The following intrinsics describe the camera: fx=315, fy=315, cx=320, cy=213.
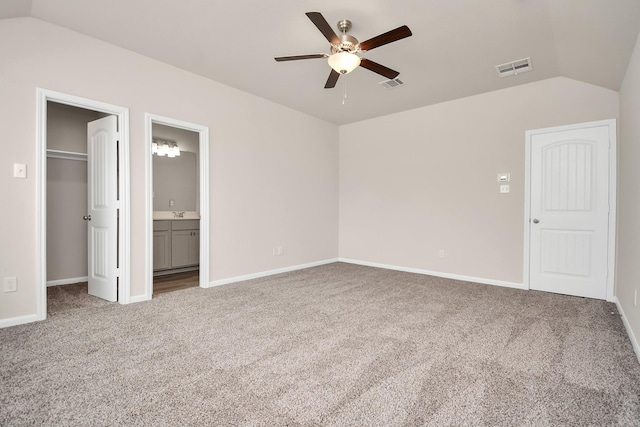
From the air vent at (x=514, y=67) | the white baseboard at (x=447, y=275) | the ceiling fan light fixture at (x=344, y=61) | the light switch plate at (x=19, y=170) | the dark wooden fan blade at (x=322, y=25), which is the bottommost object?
the white baseboard at (x=447, y=275)

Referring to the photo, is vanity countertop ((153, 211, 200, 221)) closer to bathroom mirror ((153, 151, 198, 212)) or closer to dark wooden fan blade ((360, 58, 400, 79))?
bathroom mirror ((153, 151, 198, 212))

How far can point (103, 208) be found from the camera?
146 inches

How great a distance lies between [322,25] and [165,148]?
4341mm

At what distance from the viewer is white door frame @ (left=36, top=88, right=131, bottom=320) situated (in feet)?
9.75

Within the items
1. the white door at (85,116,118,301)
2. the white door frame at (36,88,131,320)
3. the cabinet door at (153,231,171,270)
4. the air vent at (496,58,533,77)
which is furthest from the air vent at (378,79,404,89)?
the cabinet door at (153,231,171,270)

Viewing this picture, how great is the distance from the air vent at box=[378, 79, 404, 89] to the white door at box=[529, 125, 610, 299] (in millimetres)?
1926

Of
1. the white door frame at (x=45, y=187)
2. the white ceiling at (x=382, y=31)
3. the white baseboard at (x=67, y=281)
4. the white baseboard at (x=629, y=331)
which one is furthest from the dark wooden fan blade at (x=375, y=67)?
the white baseboard at (x=67, y=281)

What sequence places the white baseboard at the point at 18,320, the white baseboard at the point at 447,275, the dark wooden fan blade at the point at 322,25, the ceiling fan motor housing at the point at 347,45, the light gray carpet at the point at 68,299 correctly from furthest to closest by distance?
1. the white baseboard at the point at 447,275
2. the light gray carpet at the point at 68,299
3. the white baseboard at the point at 18,320
4. the ceiling fan motor housing at the point at 347,45
5. the dark wooden fan blade at the point at 322,25

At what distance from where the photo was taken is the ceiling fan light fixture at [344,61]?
106 inches

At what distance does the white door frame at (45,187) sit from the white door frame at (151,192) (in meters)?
0.20

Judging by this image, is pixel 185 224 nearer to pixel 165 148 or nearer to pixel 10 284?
pixel 165 148

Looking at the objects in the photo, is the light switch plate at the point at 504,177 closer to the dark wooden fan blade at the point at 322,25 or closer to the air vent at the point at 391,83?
the air vent at the point at 391,83

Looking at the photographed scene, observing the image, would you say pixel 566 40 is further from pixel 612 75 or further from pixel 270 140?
pixel 270 140

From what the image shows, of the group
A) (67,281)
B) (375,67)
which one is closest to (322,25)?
(375,67)
